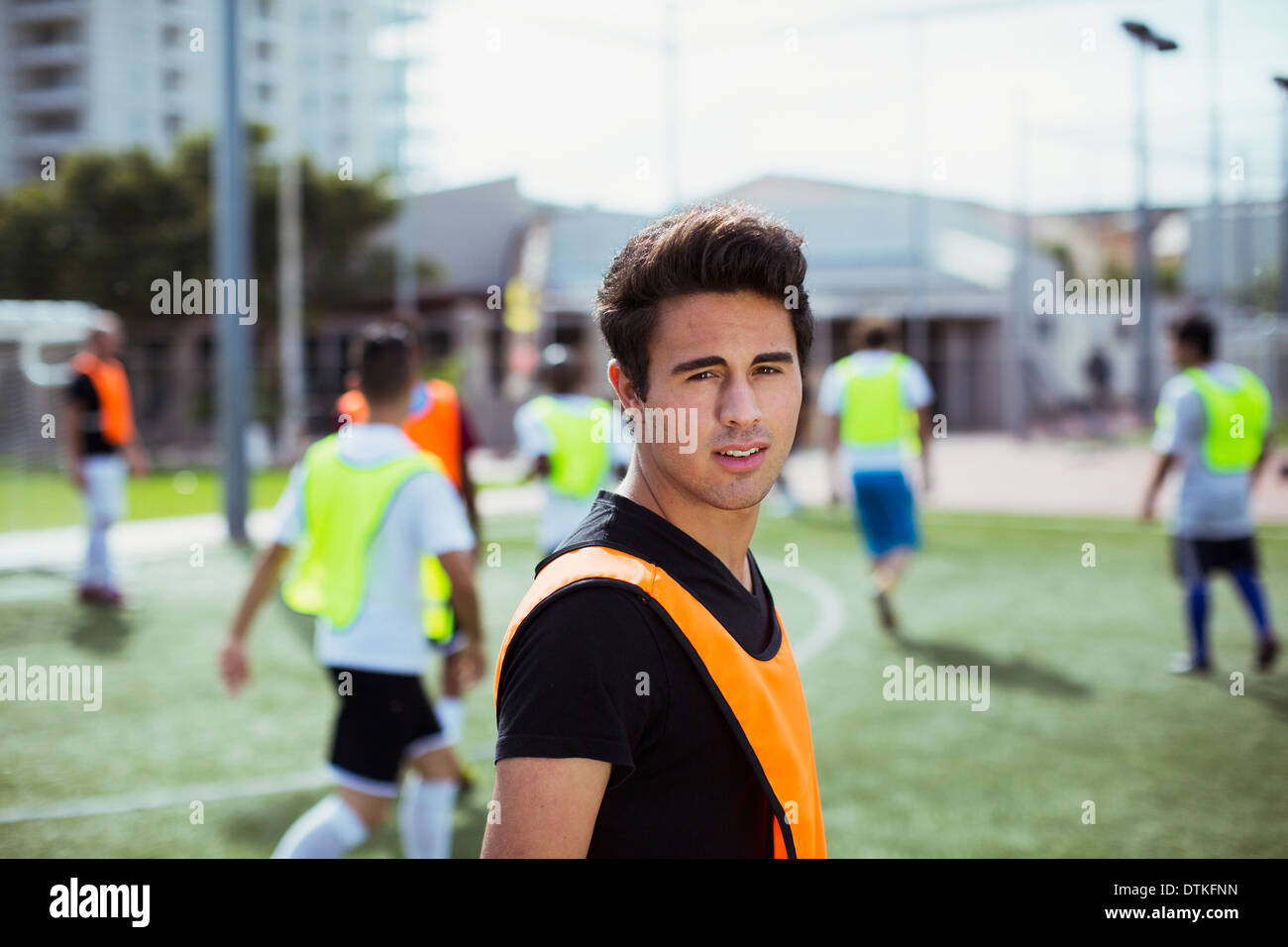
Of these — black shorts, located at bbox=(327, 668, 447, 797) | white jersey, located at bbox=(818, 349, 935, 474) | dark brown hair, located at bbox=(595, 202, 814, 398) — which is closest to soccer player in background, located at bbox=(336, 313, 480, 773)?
black shorts, located at bbox=(327, 668, 447, 797)

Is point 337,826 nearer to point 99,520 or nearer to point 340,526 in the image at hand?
point 340,526

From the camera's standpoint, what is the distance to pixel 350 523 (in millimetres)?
3643

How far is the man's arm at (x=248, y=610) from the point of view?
3783mm

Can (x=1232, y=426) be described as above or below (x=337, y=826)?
above

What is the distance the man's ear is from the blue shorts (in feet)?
21.0

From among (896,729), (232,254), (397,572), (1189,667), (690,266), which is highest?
(232,254)

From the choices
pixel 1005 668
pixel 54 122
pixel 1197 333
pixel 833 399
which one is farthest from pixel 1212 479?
pixel 54 122

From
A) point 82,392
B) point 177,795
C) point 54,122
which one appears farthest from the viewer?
point 54,122

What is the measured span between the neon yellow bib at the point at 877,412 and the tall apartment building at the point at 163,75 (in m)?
40.3

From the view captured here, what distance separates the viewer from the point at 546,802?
4.40 ft

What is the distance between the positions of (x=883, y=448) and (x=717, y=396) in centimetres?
651

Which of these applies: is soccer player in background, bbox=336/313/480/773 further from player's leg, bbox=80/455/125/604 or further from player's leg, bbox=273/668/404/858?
player's leg, bbox=80/455/125/604

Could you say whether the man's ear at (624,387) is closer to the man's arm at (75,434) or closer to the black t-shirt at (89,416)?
the black t-shirt at (89,416)
